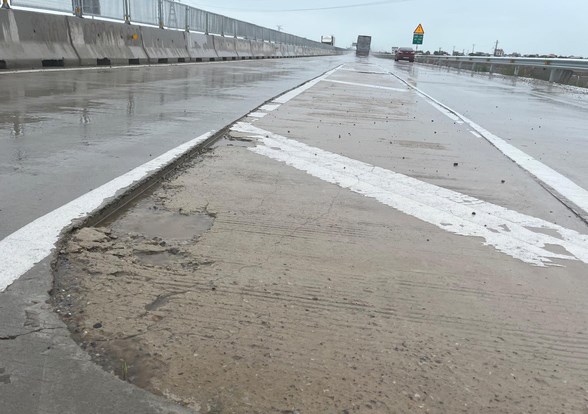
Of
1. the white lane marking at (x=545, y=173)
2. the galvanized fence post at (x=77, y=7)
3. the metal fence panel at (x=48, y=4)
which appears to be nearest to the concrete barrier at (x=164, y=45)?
the galvanized fence post at (x=77, y=7)

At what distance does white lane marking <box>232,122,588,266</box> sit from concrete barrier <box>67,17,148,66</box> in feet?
40.3

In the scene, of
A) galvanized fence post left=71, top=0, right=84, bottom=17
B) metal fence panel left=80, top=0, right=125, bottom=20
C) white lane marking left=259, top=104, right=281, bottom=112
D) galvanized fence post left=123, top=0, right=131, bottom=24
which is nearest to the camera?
white lane marking left=259, top=104, right=281, bottom=112

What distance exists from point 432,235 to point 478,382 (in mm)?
1568

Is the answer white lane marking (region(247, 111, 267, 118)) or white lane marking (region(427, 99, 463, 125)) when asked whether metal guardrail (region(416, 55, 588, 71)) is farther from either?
white lane marking (region(247, 111, 267, 118))

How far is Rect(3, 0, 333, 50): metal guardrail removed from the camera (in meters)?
15.6

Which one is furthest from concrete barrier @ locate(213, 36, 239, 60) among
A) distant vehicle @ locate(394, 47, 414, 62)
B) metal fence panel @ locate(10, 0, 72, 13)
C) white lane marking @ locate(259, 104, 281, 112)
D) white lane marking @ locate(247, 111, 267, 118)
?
distant vehicle @ locate(394, 47, 414, 62)

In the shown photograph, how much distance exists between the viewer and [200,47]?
26.6 metres

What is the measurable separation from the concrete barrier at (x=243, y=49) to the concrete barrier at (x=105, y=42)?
1524 cm

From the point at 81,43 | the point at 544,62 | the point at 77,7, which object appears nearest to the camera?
the point at 81,43

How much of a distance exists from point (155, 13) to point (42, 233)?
22.8 metres

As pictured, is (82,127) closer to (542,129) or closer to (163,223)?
(163,223)

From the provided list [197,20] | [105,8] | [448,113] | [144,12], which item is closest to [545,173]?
[448,113]

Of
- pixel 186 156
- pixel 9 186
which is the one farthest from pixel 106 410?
pixel 186 156

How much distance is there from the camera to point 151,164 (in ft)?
14.8
